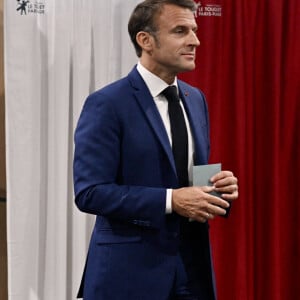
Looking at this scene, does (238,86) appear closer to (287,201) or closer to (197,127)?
(287,201)

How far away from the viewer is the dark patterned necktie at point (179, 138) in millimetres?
1565

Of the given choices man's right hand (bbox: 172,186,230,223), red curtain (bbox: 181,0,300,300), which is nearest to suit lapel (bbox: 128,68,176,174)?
man's right hand (bbox: 172,186,230,223)

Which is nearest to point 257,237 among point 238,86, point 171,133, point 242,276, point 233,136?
point 242,276

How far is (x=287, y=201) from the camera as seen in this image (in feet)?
8.95

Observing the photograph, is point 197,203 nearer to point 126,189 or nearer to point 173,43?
point 126,189

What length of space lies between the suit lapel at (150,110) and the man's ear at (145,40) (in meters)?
0.10

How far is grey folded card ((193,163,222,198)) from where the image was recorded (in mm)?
1464

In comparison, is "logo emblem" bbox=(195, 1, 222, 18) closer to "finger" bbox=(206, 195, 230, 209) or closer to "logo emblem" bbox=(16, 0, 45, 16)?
"logo emblem" bbox=(16, 0, 45, 16)

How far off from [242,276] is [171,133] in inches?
51.1

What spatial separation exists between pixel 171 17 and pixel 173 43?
83 mm

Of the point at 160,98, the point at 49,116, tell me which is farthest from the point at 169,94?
the point at 49,116

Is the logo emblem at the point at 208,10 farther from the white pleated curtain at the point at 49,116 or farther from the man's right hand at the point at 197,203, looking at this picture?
the man's right hand at the point at 197,203

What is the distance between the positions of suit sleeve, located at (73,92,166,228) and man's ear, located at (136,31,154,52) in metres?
0.23

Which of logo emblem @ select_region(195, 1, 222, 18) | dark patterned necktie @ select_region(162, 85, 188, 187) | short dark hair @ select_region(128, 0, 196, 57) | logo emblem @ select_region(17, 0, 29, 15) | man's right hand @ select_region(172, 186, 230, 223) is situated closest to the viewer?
man's right hand @ select_region(172, 186, 230, 223)
